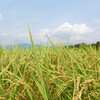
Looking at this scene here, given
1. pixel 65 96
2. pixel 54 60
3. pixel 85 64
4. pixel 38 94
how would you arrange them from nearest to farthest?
pixel 38 94 → pixel 65 96 → pixel 85 64 → pixel 54 60

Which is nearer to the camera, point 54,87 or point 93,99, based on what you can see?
point 93,99

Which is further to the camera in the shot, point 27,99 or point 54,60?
point 54,60

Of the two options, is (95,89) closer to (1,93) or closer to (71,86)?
(71,86)

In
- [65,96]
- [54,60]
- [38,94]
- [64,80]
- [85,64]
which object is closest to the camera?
[38,94]

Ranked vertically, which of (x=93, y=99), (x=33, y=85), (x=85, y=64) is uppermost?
(x=85, y=64)

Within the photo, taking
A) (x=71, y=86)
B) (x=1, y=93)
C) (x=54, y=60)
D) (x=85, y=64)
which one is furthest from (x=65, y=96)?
(x=54, y=60)

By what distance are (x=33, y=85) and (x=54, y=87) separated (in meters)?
0.25

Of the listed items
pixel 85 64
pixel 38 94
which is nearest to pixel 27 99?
pixel 38 94

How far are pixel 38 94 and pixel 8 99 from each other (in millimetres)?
319

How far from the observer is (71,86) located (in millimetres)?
1364

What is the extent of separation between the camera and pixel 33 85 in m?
1.41

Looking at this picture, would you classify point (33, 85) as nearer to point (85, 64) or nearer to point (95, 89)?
point (95, 89)

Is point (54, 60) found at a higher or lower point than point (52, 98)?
higher

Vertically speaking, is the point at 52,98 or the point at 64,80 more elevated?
the point at 64,80
